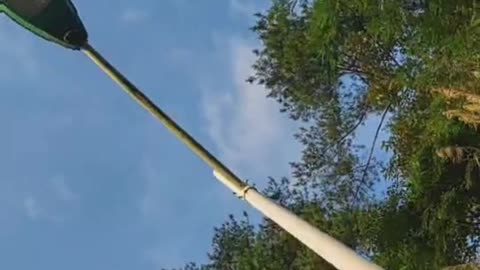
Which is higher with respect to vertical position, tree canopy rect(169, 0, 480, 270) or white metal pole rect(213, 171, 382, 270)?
tree canopy rect(169, 0, 480, 270)

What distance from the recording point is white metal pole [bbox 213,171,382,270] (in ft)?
12.4

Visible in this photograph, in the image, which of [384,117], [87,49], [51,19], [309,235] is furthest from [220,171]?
[384,117]

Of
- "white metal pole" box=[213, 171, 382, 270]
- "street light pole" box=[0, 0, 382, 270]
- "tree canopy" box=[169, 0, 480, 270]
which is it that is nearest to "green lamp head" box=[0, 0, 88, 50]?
"street light pole" box=[0, 0, 382, 270]

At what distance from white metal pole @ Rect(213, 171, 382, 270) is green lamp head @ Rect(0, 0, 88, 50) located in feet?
2.93

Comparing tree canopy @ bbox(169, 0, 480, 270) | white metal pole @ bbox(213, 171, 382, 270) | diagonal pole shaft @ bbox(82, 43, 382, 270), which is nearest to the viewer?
white metal pole @ bbox(213, 171, 382, 270)

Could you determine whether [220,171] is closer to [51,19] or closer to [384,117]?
[51,19]

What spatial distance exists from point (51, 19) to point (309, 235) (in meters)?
1.52

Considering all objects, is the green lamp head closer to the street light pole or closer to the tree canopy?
the street light pole

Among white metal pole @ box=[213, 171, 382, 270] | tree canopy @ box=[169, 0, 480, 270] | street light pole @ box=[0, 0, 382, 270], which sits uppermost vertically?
tree canopy @ box=[169, 0, 480, 270]

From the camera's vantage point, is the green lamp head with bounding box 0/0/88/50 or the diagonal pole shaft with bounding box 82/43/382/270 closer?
the diagonal pole shaft with bounding box 82/43/382/270

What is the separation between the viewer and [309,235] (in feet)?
13.5

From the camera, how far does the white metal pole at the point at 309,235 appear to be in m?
3.78

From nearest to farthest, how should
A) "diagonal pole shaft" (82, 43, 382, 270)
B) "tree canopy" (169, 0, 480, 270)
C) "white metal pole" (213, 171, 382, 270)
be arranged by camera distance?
"white metal pole" (213, 171, 382, 270), "diagonal pole shaft" (82, 43, 382, 270), "tree canopy" (169, 0, 480, 270)

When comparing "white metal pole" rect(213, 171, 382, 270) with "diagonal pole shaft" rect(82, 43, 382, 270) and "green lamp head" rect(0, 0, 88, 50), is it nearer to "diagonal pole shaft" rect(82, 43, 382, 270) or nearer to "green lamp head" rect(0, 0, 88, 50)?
"diagonal pole shaft" rect(82, 43, 382, 270)
